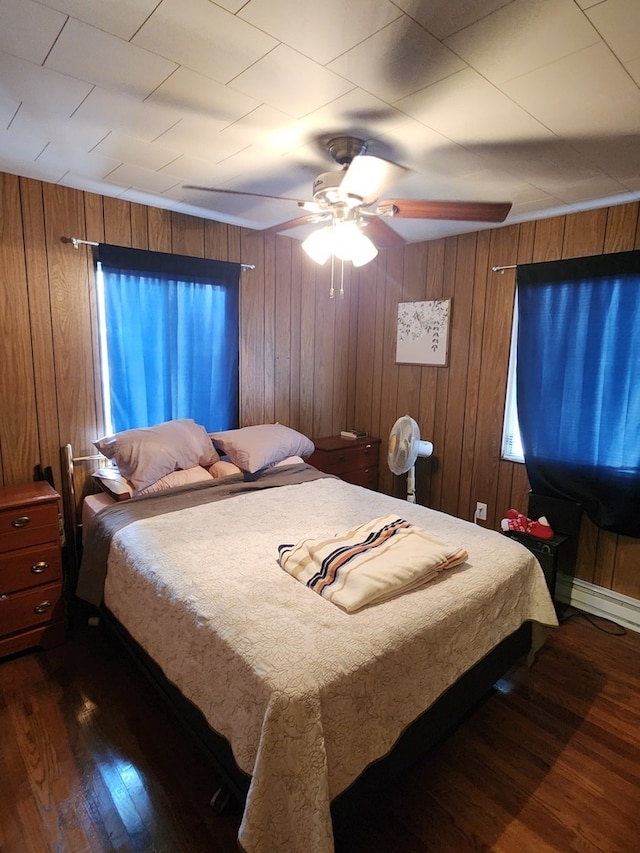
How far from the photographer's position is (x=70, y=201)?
2.62 m

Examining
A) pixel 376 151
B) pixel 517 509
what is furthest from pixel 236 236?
pixel 517 509

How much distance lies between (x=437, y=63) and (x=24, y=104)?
1501 mm

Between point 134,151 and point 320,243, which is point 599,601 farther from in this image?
point 134,151

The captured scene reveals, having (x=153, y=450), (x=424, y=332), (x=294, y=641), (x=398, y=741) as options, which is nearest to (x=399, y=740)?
(x=398, y=741)

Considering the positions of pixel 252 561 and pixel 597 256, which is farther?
pixel 597 256

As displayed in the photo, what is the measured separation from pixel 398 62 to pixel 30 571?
265cm

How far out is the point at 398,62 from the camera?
1.40 meters

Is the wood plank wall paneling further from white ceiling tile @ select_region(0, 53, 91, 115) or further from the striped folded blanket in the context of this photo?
the striped folded blanket

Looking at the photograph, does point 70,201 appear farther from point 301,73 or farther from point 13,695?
point 13,695

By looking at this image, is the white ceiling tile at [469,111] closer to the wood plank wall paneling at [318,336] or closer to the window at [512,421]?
the wood plank wall paneling at [318,336]

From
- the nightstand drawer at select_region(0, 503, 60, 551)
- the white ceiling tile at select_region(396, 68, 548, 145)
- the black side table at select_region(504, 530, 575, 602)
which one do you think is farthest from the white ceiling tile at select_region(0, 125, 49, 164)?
the black side table at select_region(504, 530, 575, 602)

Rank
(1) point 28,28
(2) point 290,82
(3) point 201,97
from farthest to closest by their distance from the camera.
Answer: (3) point 201,97, (2) point 290,82, (1) point 28,28

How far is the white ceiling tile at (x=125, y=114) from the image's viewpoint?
1666mm

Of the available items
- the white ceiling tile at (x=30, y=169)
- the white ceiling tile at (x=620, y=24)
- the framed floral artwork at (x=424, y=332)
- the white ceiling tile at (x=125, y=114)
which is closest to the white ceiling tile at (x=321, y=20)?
the white ceiling tile at (x=620, y=24)
